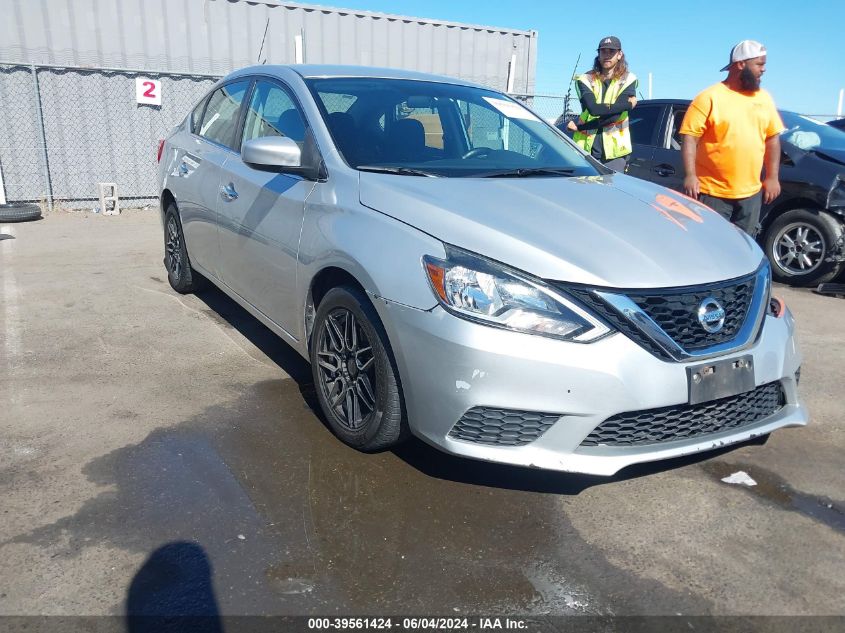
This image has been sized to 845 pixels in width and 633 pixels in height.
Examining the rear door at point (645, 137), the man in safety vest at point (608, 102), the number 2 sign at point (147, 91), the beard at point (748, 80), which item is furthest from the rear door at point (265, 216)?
the number 2 sign at point (147, 91)

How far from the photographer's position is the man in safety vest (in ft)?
19.1

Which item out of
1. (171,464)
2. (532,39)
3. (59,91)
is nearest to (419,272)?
(171,464)

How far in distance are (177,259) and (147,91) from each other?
6.19 meters

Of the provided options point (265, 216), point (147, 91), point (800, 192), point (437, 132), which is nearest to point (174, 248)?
point (265, 216)

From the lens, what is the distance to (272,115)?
12.6 ft

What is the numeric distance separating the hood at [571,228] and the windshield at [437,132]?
0.22 metres

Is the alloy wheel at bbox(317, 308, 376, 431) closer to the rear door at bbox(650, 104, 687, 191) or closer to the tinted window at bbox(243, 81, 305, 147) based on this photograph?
the tinted window at bbox(243, 81, 305, 147)

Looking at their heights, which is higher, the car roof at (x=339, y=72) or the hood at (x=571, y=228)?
the car roof at (x=339, y=72)

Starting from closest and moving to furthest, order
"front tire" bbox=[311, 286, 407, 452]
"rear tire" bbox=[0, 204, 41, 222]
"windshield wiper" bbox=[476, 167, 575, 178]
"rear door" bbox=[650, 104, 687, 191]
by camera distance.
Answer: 1. "front tire" bbox=[311, 286, 407, 452]
2. "windshield wiper" bbox=[476, 167, 575, 178]
3. "rear door" bbox=[650, 104, 687, 191]
4. "rear tire" bbox=[0, 204, 41, 222]

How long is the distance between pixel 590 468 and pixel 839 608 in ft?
2.82

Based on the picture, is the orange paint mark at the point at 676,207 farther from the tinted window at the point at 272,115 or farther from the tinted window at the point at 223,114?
the tinted window at the point at 223,114

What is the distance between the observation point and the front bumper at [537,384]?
7.68 feet

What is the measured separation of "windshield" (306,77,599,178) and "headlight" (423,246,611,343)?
0.81 metres

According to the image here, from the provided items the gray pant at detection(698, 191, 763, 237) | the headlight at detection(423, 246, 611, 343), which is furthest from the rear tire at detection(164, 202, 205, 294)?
the gray pant at detection(698, 191, 763, 237)
